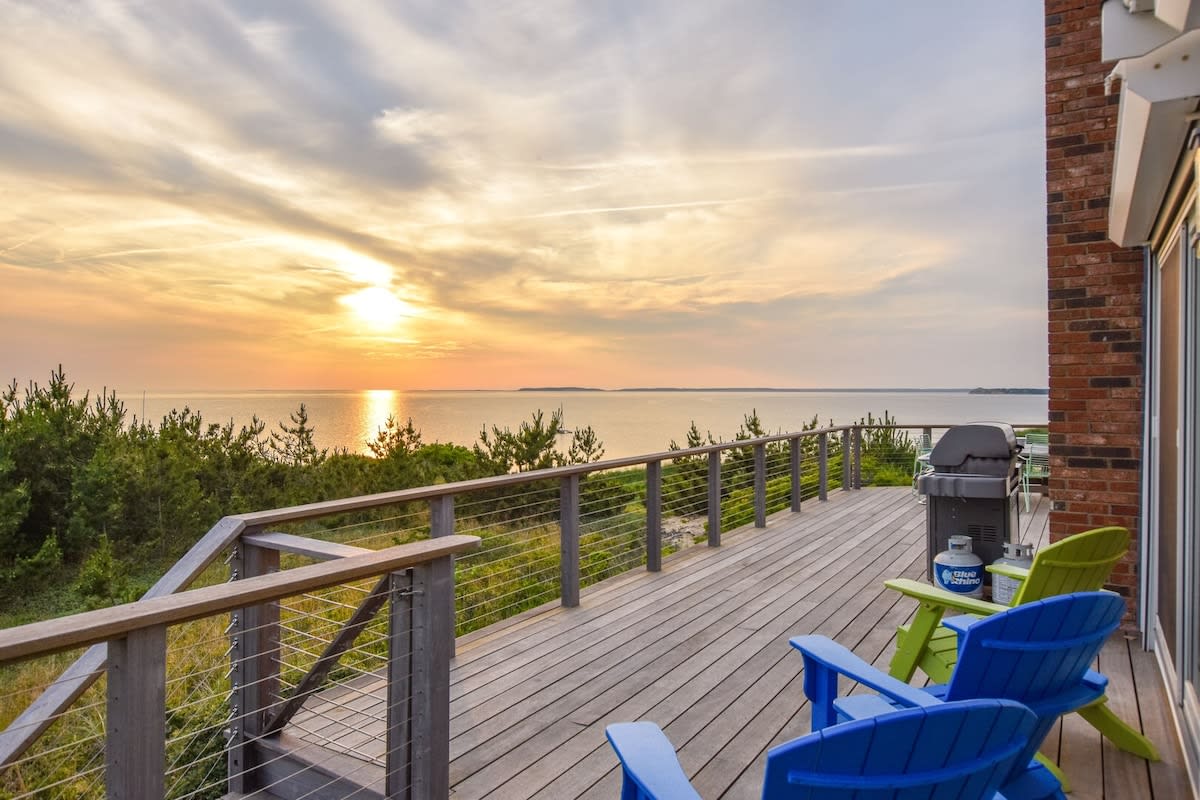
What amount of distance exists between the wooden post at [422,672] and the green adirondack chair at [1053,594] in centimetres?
184

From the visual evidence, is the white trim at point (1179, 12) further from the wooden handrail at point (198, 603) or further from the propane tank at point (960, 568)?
the propane tank at point (960, 568)

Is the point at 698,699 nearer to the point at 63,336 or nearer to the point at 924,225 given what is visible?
the point at 924,225

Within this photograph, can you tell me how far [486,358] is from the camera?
76.6ft

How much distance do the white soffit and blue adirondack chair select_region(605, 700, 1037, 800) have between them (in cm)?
163

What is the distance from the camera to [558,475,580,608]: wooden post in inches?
177

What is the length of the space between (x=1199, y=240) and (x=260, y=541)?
3245 mm

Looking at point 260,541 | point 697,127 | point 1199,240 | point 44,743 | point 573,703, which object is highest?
point 697,127

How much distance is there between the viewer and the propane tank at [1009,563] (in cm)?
416

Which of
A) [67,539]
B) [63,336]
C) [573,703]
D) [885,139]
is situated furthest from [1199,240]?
[63,336]

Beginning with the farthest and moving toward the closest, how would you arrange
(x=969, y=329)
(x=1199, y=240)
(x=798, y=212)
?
(x=969, y=329) < (x=798, y=212) < (x=1199, y=240)

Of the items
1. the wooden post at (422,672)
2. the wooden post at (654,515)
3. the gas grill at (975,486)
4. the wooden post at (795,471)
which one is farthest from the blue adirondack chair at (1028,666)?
the wooden post at (795,471)

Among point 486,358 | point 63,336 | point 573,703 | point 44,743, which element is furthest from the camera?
point 486,358

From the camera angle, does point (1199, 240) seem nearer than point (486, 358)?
Yes

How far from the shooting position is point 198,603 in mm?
1395
